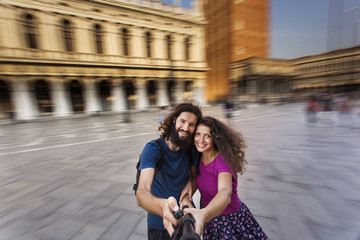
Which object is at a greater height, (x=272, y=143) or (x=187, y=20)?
(x=187, y=20)

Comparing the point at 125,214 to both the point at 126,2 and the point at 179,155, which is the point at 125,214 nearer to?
the point at 179,155

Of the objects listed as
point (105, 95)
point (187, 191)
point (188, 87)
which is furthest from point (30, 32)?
point (187, 191)

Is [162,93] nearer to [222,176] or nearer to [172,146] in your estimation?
[172,146]

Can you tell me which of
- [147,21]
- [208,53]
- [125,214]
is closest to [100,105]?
[147,21]

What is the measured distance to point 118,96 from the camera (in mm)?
25453

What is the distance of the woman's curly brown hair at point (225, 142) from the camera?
1.52 m

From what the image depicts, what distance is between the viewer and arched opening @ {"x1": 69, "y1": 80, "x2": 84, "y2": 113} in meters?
23.0

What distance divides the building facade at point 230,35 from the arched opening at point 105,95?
23.0m

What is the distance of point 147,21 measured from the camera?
86.6 ft

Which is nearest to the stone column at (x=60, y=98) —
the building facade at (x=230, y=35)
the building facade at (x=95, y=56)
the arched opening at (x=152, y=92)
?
the building facade at (x=95, y=56)

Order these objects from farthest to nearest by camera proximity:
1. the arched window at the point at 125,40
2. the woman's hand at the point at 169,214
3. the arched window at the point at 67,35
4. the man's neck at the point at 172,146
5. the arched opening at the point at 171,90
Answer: the arched opening at the point at 171,90
the arched window at the point at 125,40
the arched window at the point at 67,35
the man's neck at the point at 172,146
the woman's hand at the point at 169,214

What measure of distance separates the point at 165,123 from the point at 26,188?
14.2ft

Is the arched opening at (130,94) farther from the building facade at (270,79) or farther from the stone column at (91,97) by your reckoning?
the building facade at (270,79)

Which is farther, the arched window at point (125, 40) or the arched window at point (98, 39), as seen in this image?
the arched window at point (125, 40)
